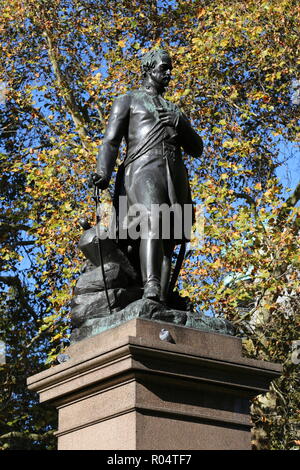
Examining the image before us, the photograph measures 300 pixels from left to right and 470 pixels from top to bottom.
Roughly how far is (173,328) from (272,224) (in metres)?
9.94

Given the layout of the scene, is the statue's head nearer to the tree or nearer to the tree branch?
the tree

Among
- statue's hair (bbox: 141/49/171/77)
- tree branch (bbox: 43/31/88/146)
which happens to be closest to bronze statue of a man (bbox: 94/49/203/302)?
statue's hair (bbox: 141/49/171/77)

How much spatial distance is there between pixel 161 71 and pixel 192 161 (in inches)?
415

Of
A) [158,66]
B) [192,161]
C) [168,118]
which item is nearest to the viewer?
[168,118]

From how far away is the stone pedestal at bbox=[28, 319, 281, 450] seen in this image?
246 inches

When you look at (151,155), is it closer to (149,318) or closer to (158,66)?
(158,66)

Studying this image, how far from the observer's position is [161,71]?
7762 millimetres

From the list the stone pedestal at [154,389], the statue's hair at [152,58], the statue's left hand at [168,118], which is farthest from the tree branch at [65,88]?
the stone pedestal at [154,389]

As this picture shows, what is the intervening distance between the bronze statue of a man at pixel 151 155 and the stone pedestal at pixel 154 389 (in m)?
0.63

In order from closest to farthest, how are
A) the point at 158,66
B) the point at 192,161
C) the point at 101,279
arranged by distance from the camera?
1. the point at 101,279
2. the point at 158,66
3. the point at 192,161

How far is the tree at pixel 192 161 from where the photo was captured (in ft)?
52.2

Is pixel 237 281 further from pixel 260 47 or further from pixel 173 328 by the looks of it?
pixel 173 328

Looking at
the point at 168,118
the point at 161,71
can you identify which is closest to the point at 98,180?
the point at 168,118

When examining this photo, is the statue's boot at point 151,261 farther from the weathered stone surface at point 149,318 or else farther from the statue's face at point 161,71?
the statue's face at point 161,71
